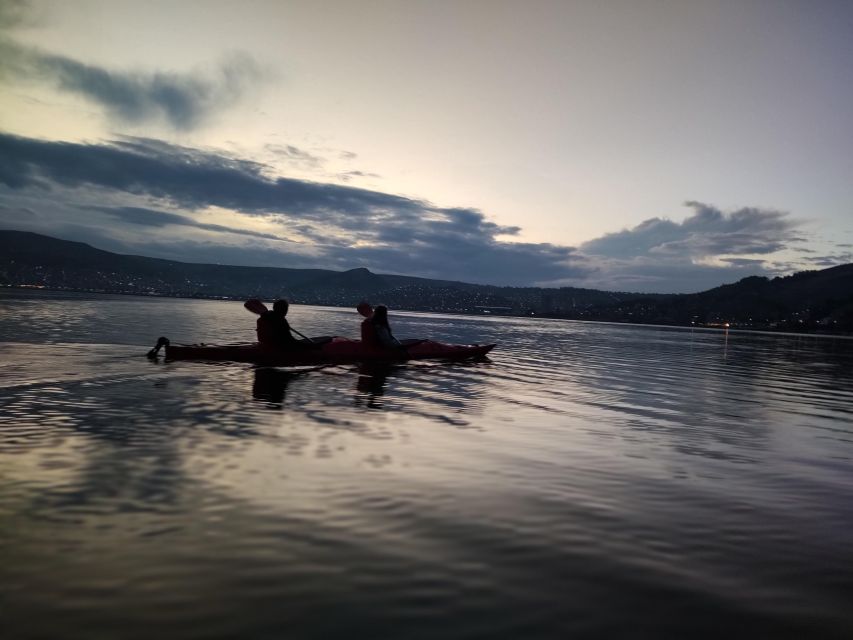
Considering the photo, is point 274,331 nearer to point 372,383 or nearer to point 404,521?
point 372,383

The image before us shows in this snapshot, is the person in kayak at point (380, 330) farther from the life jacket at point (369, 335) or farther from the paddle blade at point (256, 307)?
the paddle blade at point (256, 307)

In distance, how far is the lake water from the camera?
453cm

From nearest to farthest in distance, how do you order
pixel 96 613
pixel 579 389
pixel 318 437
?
pixel 96 613, pixel 318 437, pixel 579 389

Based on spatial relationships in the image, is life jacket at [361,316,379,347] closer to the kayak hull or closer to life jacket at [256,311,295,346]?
the kayak hull

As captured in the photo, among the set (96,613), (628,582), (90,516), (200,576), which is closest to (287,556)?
(200,576)

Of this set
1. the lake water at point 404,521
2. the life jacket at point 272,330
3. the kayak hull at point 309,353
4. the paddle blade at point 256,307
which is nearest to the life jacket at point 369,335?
the kayak hull at point 309,353

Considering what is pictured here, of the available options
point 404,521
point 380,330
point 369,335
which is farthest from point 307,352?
point 404,521

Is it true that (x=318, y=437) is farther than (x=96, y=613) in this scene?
Yes

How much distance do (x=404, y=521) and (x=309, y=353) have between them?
1718 cm

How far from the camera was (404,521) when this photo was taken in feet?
21.9

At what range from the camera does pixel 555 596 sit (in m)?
4.99

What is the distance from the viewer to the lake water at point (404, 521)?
4527mm

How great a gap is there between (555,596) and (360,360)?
20511mm

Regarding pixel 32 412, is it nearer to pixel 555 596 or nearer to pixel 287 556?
pixel 287 556
